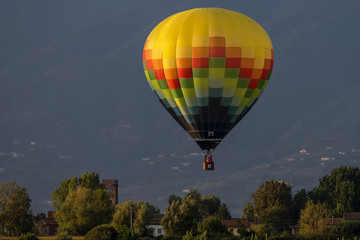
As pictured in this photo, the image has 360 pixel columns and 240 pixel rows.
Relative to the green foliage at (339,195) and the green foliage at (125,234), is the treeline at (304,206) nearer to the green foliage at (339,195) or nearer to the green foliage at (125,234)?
the green foliage at (339,195)

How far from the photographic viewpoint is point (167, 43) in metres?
76.9

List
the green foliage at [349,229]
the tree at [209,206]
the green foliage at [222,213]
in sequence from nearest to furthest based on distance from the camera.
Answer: the green foliage at [349,229] → the green foliage at [222,213] → the tree at [209,206]

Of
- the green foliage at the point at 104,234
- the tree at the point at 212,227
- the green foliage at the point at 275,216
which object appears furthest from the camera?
the green foliage at the point at 275,216

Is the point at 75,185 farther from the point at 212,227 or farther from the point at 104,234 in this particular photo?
the point at 104,234

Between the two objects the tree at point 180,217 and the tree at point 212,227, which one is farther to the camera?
the tree at point 180,217

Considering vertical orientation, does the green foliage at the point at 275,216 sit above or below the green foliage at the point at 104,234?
above

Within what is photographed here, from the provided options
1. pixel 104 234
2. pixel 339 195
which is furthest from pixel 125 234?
pixel 339 195

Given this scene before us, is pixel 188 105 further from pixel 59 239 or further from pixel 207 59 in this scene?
pixel 59 239

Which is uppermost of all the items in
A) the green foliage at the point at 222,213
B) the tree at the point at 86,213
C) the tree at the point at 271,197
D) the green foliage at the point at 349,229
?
the tree at the point at 271,197

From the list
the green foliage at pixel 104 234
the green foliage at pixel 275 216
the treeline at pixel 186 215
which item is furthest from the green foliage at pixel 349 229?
the green foliage at pixel 104 234

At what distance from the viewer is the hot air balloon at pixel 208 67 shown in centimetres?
7600

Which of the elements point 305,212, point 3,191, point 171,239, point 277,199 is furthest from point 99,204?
point 277,199

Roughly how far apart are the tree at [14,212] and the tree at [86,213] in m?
9.22

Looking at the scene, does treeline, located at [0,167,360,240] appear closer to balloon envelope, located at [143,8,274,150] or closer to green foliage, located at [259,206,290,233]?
green foliage, located at [259,206,290,233]
